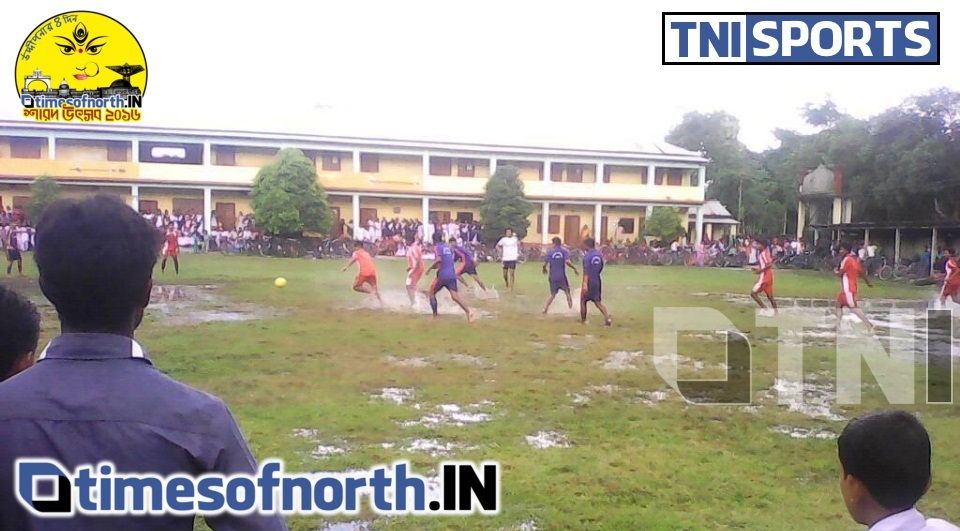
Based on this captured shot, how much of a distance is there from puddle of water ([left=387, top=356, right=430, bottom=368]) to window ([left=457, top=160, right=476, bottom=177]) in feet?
4.16

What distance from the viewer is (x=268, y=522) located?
120cm

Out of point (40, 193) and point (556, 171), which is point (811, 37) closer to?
point (556, 171)

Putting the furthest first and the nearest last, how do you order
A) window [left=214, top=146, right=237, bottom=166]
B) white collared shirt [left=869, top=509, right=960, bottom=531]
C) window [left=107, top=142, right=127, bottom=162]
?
1. window [left=214, top=146, right=237, bottom=166]
2. window [left=107, top=142, right=127, bottom=162]
3. white collared shirt [left=869, top=509, right=960, bottom=531]

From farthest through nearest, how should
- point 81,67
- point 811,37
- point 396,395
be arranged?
1. point 396,395
2. point 811,37
3. point 81,67

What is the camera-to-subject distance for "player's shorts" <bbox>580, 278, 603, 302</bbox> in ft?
19.5

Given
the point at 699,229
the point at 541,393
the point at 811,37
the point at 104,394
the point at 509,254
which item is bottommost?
the point at 541,393

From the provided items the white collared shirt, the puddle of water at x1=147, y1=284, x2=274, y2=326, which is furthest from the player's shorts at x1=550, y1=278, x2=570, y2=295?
the white collared shirt

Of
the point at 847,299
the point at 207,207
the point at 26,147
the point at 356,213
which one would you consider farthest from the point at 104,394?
the point at 847,299

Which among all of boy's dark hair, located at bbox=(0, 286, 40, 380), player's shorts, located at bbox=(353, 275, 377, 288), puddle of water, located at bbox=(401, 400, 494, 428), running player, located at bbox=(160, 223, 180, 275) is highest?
running player, located at bbox=(160, 223, 180, 275)

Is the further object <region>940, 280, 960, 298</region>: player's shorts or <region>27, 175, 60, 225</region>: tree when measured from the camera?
<region>940, 280, 960, 298</region>: player's shorts

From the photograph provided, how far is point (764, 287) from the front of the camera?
524 centimetres

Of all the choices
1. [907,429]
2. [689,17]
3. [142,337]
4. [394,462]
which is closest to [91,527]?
[907,429]

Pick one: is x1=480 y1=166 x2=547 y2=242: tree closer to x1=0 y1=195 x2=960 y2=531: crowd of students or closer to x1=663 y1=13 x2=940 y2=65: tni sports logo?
x1=663 y1=13 x2=940 y2=65: tni sports logo

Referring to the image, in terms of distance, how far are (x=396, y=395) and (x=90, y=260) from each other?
320 centimetres
